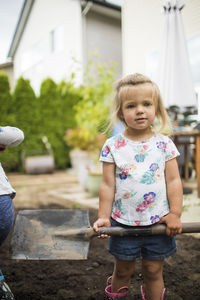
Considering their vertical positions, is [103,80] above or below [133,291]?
above

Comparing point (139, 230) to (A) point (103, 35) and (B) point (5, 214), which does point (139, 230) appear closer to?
(B) point (5, 214)

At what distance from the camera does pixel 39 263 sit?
5.73 feet

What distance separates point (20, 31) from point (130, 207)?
11.1 metres

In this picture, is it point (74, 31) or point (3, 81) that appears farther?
point (74, 31)

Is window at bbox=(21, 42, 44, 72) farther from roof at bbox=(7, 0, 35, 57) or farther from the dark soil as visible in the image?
the dark soil

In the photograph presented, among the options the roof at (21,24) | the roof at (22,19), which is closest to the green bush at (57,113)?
the roof at (22,19)

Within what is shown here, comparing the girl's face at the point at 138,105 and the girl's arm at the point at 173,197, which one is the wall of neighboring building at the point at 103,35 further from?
the girl's arm at the point at 173,197

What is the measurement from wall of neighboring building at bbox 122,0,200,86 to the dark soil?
3.15 meters

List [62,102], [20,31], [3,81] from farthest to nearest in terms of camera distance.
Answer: [20,31], [62,102], [3,81]

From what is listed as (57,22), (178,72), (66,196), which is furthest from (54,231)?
(57,22)

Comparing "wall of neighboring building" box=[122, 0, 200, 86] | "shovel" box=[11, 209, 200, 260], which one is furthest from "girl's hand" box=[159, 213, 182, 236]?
"wall of neighboring building" box=[122, 0, 200, 86]

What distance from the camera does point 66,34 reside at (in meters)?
8.50

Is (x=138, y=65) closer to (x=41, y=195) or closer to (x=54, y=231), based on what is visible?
(x=41, y=195)

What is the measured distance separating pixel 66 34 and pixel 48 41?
114 cm
